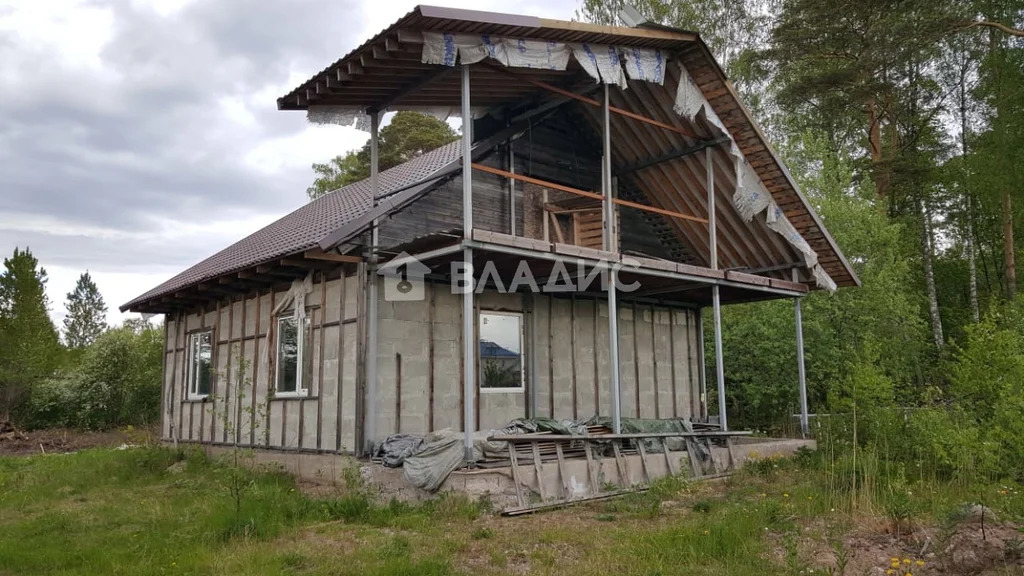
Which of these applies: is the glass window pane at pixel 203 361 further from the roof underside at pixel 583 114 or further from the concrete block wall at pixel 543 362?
the concrete block wall at pixel 543 362

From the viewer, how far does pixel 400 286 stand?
1090 centimetres

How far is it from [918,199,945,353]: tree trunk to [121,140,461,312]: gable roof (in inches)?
608

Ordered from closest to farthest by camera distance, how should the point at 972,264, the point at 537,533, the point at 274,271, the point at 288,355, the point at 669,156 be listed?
1. the point at 537,533
2. the point at 274,271
3. the point at 288,355
4. the point at 669,156
5. the point at 972,264

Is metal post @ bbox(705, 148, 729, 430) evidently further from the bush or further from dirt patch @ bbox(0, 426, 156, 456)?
the bush

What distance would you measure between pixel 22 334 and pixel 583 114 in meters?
23.5

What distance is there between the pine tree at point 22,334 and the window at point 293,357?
18.3m

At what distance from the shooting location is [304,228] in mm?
13797

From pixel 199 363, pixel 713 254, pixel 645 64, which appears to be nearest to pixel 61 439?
pixel 199 363

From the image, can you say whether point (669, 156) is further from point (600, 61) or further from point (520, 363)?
point (520, 363)

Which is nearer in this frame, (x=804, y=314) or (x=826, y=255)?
(x=826, y=255)

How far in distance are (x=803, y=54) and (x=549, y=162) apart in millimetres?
13418

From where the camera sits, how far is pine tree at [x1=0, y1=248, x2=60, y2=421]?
2572 centimetres

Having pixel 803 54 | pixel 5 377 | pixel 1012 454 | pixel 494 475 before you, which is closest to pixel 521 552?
pixel 494 475

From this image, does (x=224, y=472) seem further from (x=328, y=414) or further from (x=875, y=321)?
(x=875, y=321)
